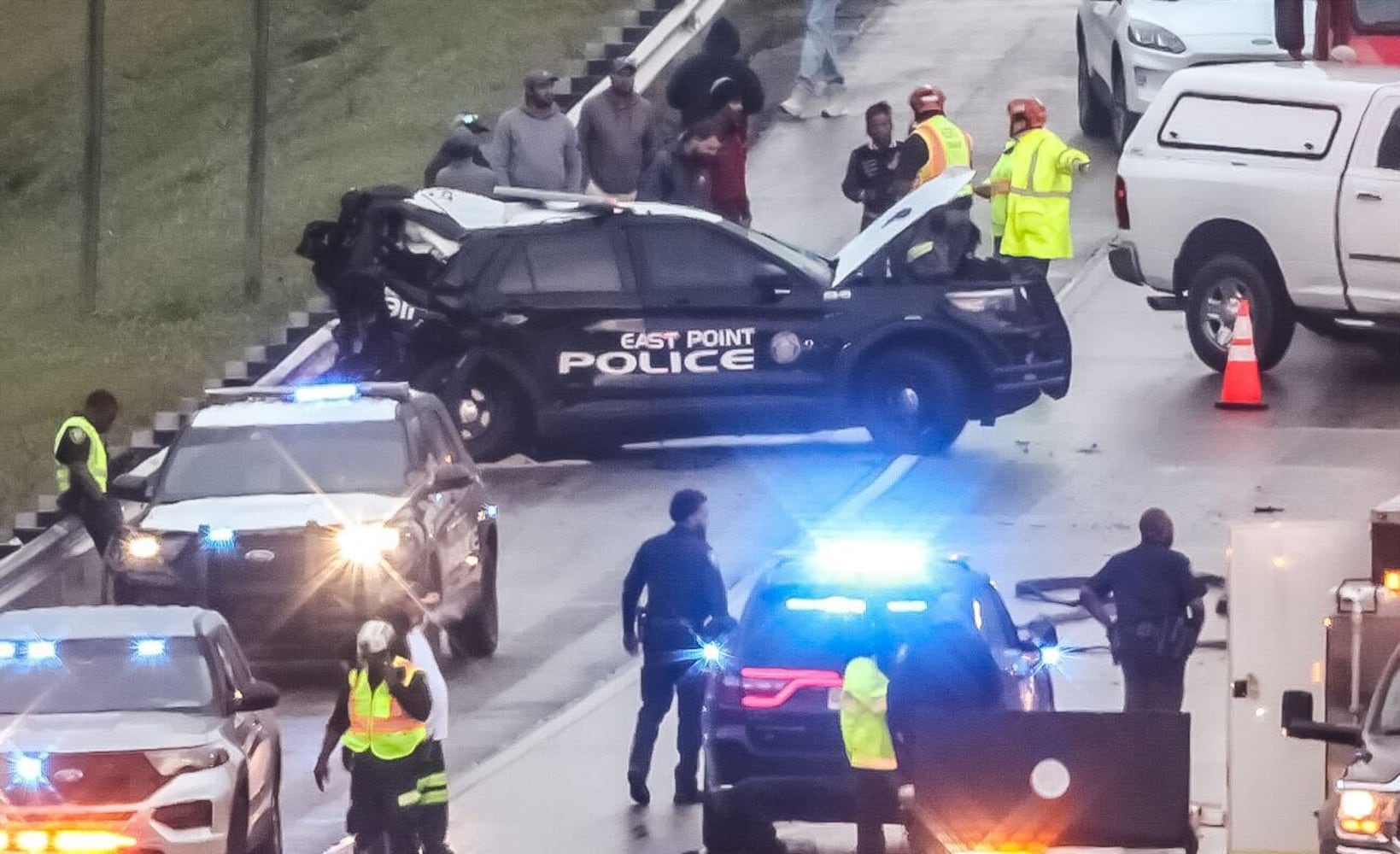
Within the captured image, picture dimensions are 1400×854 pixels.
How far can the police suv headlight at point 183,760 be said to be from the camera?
13141mm

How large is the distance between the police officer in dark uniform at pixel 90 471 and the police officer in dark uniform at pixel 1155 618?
6.72 metres

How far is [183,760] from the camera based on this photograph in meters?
13.2

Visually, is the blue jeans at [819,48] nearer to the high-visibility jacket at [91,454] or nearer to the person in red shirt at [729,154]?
the person in red shirt at [729,154]

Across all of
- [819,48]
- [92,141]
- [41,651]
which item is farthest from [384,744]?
[819,48]

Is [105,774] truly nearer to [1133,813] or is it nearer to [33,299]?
[1133,813]

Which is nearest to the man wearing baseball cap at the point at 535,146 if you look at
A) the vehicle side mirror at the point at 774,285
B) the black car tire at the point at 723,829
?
the vehicle side mirror at the point at 774,285

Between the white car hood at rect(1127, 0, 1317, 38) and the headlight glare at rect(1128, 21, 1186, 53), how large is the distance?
0.05 meters

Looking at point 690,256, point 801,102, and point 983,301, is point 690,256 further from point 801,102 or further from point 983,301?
point 801,102

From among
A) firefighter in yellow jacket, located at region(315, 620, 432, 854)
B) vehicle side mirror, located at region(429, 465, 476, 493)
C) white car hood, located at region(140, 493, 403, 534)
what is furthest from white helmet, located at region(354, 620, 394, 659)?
vehicle side mirror, located at region(429, 465, 476, 493)

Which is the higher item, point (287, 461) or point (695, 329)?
point (287, 461)

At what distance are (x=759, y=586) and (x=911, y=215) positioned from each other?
8016 mm

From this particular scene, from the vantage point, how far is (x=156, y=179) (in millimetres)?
33719

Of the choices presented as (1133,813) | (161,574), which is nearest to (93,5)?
(161,574)

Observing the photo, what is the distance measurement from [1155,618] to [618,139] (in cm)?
1096
